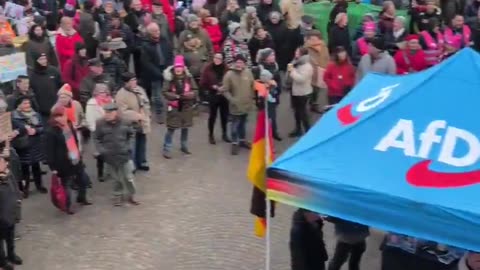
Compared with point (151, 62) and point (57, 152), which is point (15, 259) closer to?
point (57, 152)

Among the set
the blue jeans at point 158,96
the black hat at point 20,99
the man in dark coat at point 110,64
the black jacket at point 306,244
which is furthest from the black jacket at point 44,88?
the black jacket at point 306,244

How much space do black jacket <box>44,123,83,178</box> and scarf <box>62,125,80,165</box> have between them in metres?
0.03

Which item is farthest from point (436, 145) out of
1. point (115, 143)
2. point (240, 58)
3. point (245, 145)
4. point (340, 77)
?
point (245, 145)

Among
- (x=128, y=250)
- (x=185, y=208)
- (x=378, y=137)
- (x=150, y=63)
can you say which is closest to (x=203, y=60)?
(x=150, y=63)

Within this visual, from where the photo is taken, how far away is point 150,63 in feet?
45.1

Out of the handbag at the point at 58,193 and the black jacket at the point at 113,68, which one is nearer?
the handbag at the point at 58,193

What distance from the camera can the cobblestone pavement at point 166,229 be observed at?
9.81m

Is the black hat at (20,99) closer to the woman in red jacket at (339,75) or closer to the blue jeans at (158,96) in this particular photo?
the blue jeans at (158,96)

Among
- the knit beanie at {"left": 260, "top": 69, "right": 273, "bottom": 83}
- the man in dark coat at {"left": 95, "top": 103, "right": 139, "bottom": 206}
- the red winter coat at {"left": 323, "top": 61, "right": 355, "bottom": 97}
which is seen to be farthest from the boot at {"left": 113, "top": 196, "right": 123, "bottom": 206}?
the red winter coat at {"left": 323, "top": 61, "right": 355, "bottom": 97}

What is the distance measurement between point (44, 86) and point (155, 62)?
2.13 meters

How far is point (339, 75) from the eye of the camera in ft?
41.4

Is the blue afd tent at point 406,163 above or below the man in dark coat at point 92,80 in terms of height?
above

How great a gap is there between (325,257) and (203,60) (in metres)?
6.21

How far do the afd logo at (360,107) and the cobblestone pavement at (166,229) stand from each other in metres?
2.25
